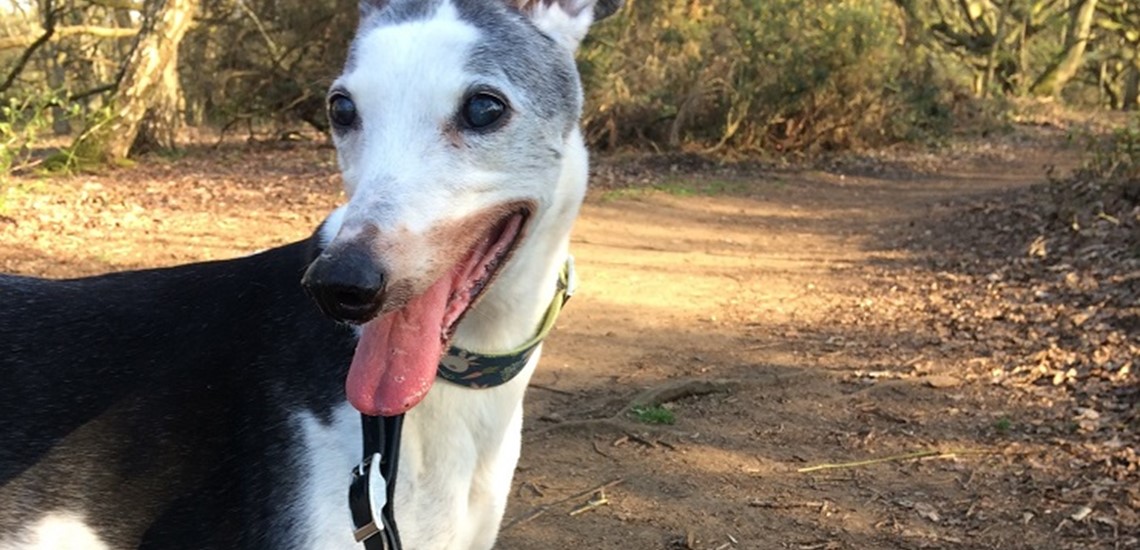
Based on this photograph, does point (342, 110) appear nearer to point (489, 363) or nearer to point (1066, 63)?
point (489, 363)

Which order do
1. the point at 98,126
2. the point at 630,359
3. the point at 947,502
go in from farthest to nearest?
the point at 98,126, the point at 630,359, the point at 947,502

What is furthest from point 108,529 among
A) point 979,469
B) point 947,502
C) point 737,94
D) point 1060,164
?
point 1060,164

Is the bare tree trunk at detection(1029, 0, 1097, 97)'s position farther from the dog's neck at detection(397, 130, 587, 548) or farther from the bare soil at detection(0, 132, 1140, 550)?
the dog's neck at detection(397, 130, 587, 548)

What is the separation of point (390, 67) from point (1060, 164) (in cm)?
1708

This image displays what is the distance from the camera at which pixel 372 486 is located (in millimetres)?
1949

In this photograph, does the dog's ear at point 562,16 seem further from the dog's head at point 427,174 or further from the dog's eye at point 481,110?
the dog's eye at point 481,110

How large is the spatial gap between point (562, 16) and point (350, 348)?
0.92 meters

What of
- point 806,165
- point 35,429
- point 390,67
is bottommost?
point 806,165

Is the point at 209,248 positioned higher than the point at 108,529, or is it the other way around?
the point at 108,529

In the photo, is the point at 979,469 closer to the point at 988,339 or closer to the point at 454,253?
the point at 988,339

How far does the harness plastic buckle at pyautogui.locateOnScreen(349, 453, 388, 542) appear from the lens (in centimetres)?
193

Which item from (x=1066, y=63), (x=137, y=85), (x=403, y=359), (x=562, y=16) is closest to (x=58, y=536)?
(x=403, y=359)

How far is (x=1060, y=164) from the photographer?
16594 millimetres

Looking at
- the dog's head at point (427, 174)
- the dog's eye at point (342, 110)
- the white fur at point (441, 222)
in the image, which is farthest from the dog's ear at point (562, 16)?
the dog's eye at point (342, 110)
